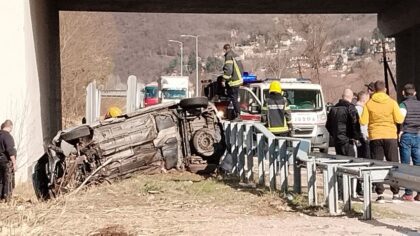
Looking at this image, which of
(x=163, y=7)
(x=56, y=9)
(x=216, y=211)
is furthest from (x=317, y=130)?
(x=216, y=211)

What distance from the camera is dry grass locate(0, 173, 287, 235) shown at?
7.43 metres

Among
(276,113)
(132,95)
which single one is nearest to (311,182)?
(276,113)

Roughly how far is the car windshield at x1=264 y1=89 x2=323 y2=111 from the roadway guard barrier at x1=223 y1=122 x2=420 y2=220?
7449 millimetres

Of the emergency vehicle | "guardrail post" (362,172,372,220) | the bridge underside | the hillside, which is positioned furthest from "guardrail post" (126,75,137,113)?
"guardrail post" (362,172,372,220)

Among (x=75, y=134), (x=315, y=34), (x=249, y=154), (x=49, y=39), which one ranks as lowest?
(x=249, y=154)

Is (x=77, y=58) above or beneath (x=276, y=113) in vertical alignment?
above

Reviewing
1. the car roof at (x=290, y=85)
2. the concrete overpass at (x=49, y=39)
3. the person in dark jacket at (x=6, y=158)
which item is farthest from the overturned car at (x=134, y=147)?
the car roof at (x=290, y=85)

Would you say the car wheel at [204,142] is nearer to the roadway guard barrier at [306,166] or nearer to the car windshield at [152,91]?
the roadway guard barrier at [306,166]

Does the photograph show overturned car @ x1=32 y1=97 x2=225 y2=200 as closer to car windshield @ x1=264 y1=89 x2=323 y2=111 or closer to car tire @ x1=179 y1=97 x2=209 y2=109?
car tire @ x1=179 y1=97 x2=209 y2=109

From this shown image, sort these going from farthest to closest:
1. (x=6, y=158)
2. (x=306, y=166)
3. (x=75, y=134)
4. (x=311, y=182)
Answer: (x=6, y=158) < (x=75, y=134) < (x=306, y=166) < (x=311, y=182)

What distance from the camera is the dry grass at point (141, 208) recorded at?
7426mm

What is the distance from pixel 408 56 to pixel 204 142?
649 inches

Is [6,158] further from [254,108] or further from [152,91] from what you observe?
[152,91]

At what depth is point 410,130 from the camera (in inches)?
420
